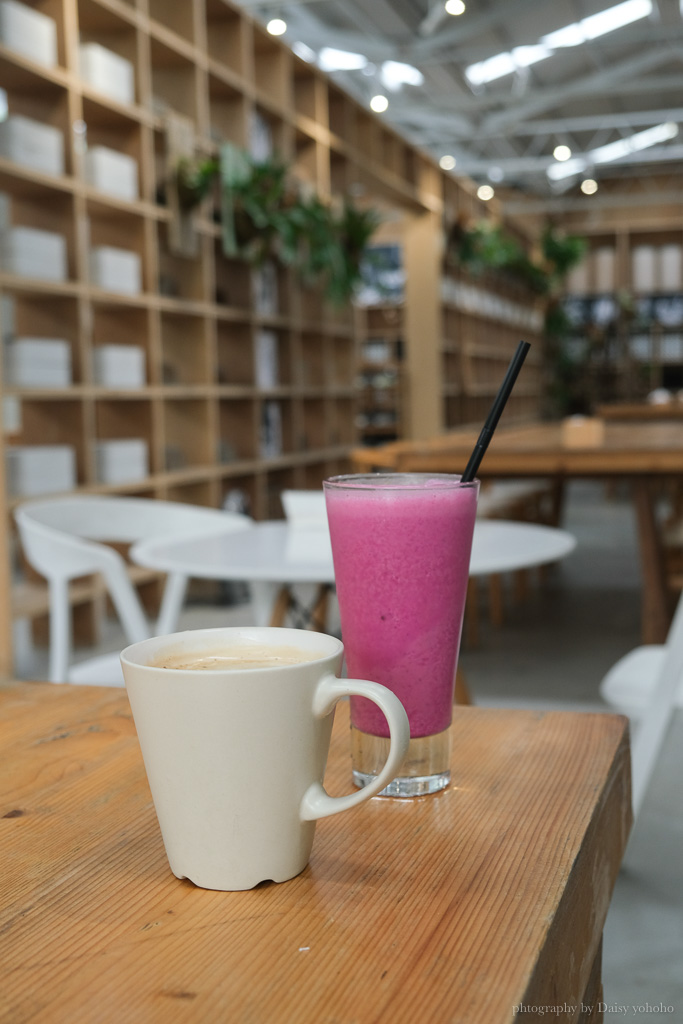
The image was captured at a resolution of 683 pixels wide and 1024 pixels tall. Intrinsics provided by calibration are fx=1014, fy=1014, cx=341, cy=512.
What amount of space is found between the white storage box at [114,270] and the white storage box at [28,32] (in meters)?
0.66

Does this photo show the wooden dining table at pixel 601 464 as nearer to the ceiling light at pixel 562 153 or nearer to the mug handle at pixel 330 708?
the mug handle at pixel 330 708

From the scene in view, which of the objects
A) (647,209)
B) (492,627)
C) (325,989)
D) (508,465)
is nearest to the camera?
(325,989)

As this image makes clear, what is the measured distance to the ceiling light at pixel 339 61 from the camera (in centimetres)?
791

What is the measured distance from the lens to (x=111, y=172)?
12.5 ft

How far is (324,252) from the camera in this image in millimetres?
5039

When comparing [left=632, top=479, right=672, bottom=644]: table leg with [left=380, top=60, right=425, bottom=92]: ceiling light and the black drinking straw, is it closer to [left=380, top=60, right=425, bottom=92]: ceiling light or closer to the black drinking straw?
the black drinking straw

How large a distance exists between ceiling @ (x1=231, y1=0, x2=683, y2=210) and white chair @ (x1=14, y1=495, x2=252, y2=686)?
529 cm

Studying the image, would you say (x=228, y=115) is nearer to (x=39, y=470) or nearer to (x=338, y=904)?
(x=39, y=470)

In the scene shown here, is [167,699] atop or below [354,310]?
below

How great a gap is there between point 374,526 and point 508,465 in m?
2.33

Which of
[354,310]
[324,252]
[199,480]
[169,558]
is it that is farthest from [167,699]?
[354,310]

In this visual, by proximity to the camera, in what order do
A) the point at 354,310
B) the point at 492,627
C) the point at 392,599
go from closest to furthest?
the point at 392,599 < the point at 492,627 < the point at 354,310

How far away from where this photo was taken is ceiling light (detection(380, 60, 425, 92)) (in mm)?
8453

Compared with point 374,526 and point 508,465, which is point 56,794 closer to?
point 374,526
